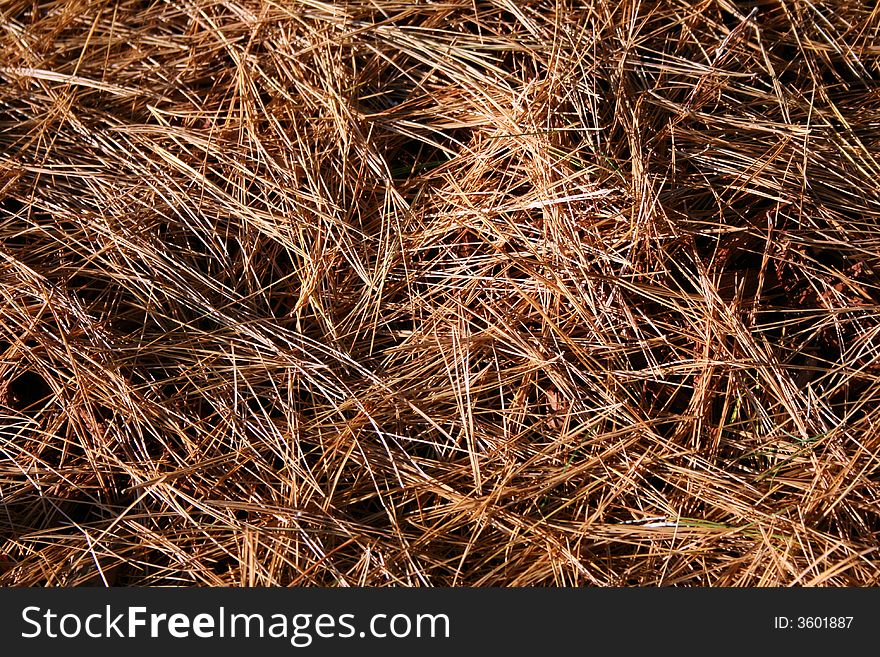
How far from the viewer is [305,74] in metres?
1.86

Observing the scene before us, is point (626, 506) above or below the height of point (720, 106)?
below

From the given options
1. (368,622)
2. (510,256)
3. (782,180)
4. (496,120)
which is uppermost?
(496,120)

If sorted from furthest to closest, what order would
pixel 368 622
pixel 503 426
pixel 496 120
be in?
pixel 496 120, pixel 503 426, pixel 368 622

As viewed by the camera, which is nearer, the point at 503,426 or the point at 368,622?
the point at 368,622

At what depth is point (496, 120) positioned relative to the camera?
1.79 meters

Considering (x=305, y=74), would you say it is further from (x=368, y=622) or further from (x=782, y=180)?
(x=368, y=622)

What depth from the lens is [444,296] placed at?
68.5 inches

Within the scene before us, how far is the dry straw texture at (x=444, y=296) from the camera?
62.4 inches

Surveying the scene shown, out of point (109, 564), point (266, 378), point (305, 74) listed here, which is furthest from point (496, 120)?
point (109, 564)

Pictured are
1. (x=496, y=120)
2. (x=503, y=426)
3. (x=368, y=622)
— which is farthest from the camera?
(x=496, y=120)

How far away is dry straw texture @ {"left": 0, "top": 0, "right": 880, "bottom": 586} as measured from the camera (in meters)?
1.58

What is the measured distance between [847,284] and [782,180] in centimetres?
28

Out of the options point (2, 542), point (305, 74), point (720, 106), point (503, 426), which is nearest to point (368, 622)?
point (503, 426)

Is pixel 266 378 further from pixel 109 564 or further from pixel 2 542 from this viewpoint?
pixel 2 542
